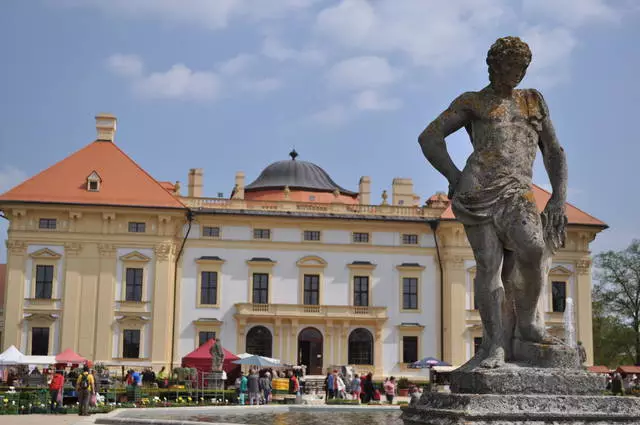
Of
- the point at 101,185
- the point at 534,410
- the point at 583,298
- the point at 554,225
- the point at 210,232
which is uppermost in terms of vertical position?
the point at 101,185

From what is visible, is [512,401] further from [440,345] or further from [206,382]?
[440,345]

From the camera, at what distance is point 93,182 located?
155 ft

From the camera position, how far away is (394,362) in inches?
1914

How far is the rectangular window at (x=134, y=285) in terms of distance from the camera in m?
47.1

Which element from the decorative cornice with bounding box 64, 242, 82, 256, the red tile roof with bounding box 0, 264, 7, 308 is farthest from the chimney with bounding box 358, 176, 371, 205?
the red tile roof with bounding box 0, 264, 7, 308

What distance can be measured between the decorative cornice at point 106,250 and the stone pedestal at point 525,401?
41468mm

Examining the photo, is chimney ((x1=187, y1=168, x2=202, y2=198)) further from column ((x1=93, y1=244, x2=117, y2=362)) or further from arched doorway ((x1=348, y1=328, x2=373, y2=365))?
arched doorway ((x1=348, y1=328, x2=373, y2=365))

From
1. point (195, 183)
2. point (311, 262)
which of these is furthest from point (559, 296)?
point (195, 183)

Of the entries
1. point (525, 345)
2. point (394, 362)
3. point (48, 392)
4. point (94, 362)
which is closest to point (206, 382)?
point (48, 392)

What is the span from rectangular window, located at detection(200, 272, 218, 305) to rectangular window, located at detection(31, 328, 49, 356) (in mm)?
8411

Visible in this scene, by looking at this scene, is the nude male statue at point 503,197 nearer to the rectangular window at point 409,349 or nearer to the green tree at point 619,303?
the rectangular window at point 409,349

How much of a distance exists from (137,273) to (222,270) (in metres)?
4.64

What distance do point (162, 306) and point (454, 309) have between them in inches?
638

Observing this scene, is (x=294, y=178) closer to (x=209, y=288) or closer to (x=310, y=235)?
(x=310, y=235)
